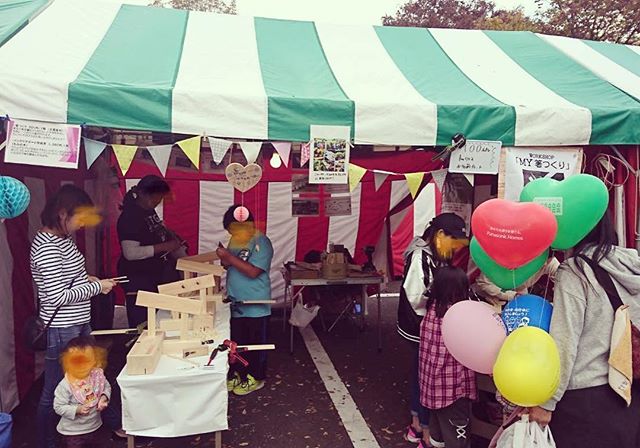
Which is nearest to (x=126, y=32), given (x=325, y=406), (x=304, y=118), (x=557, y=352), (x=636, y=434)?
(x=304, y=118)

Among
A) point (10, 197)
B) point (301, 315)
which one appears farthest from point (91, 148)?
point (301, 315)

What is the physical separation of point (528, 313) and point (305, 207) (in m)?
4.23

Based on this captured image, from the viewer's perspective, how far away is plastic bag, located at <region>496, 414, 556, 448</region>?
224 cm

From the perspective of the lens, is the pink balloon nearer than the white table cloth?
Yes

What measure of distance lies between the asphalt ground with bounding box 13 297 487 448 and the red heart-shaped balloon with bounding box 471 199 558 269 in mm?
1679

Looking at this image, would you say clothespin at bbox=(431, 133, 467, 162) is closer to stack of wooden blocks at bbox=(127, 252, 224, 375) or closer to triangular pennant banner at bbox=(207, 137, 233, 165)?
triangular pennant banner at bbox=(207, 137, 233, 165)

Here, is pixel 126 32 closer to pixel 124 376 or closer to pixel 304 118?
pixel 304 118

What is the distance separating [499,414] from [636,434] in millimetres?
1121

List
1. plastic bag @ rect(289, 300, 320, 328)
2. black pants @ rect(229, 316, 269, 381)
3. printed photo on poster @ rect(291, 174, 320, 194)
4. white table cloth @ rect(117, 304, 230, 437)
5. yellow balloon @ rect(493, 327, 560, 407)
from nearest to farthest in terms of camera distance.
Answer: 1. yellow balloon @ rect(493, 327, 560, 407)
2. white table cloth @ rect(117, 304, 230, 437)
3. black pants @ rect(229, 316, 269, 381)
4. plastic bag @ rect(289, 300, 320, 328)
5. printed photo on poster @ rect(291, 174, 320, 194)

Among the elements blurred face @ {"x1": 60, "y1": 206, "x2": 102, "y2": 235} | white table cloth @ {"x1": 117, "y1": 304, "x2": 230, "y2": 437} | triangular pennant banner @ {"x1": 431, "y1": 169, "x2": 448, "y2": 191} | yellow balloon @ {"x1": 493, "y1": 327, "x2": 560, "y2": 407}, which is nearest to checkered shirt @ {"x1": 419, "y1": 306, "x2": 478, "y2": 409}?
yellow balloon @ {"x1": 493, "y1": 327, "x2": 560, "y2": 407}

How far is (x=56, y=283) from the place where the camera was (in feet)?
9.61

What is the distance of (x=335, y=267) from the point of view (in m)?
5.26

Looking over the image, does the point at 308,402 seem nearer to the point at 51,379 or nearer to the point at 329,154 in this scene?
the point at 51,379

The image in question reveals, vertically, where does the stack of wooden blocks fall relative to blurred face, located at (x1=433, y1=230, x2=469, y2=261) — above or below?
below
